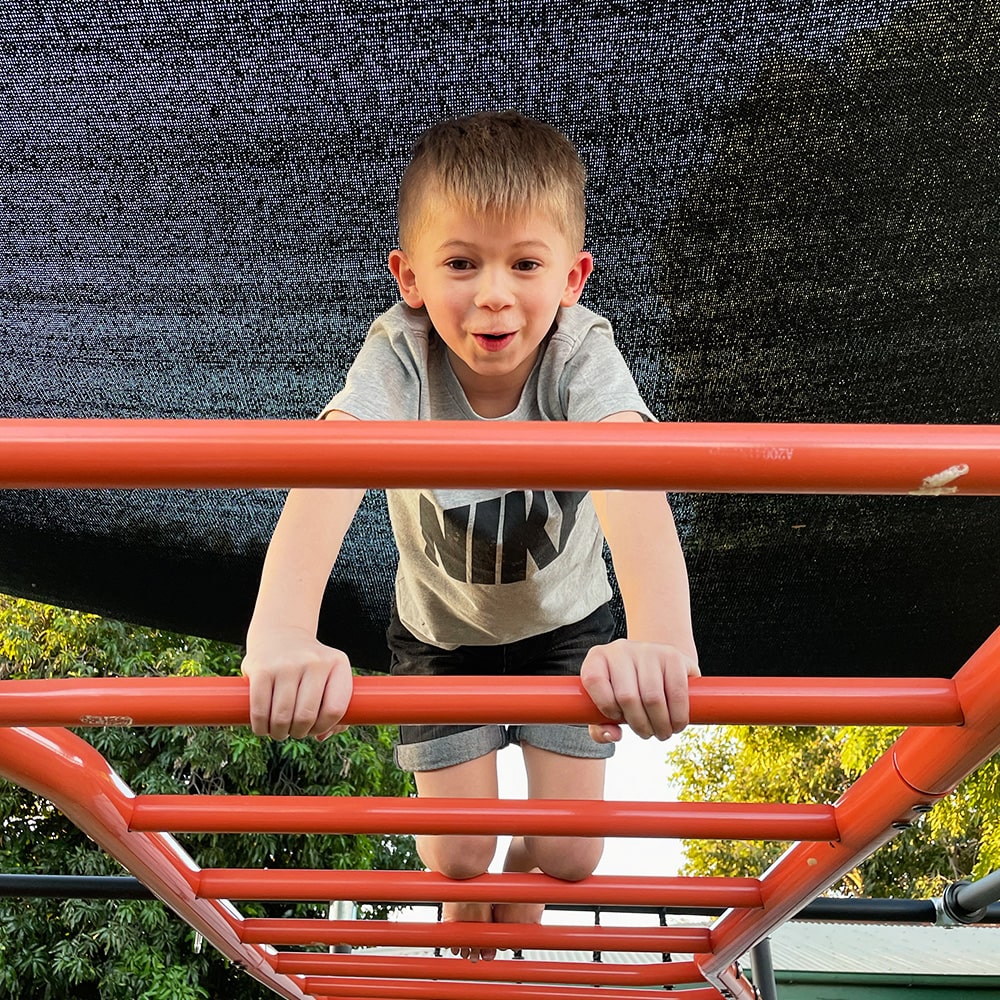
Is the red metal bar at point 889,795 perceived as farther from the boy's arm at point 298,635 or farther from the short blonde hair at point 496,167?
the short blonde hair at point 496,167

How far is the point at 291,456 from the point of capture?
0.69 m

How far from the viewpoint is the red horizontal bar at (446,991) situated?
1856 millimetres

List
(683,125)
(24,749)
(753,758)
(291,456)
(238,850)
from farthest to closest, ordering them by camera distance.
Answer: (753,758)
(238,850)
(683,125)
(24,749)
(291,456)

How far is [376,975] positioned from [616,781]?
54.7 ft

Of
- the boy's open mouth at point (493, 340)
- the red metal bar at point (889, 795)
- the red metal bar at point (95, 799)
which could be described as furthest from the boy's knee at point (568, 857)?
the boy's open mouth at point (493, 340)

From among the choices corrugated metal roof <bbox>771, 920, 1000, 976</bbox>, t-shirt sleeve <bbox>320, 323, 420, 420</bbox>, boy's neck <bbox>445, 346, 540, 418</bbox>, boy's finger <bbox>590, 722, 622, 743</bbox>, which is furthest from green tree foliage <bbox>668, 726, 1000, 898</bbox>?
boy's finger <bbox>590, 722, 622, 743</bbox>

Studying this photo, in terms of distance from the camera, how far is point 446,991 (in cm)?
188

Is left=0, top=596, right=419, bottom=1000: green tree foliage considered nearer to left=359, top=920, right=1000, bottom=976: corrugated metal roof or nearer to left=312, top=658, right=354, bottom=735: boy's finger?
left=359, top=920, right=1000, bottom=976: corrugated metal roof

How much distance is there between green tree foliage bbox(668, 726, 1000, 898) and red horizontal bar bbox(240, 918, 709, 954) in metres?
6.74

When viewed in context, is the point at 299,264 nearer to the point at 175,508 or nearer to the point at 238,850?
the point at 175,508

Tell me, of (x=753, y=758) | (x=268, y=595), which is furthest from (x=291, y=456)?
(x=753, y=758)

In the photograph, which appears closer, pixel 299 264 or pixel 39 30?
pixel 39 30

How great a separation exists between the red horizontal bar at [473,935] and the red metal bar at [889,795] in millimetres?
90

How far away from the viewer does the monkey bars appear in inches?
27.0
